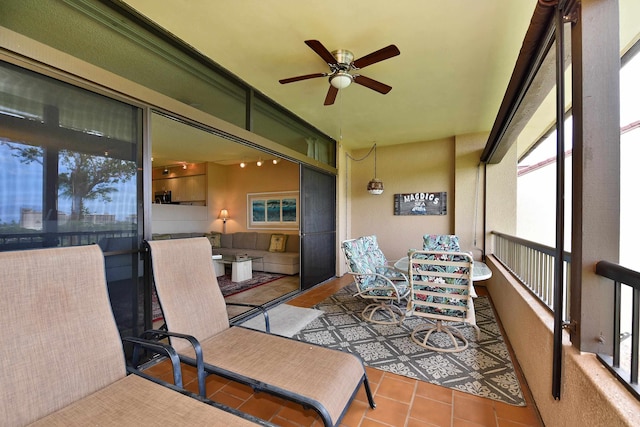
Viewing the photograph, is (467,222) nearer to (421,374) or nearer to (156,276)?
(421,374)

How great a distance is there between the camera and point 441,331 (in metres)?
2.88

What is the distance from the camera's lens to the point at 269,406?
72.5 inches

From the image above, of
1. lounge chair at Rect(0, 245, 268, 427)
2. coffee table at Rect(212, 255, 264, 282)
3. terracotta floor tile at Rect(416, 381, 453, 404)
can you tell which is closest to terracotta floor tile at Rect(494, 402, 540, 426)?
terracotta floor tile at Rect(416, 381, 453, 404)

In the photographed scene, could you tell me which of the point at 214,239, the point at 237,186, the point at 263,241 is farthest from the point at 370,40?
the point at 214,239

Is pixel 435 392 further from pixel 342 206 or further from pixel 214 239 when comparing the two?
pixel 214 239

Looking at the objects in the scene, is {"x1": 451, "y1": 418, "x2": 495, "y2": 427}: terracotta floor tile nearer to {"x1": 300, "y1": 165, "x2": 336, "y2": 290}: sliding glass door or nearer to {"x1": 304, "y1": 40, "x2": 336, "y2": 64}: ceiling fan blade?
{"x1": 304, "y1": 40, "x2": 336, "y2": 64}: ceiling fan blade

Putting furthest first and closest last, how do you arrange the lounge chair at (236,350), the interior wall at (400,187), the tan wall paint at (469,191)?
the interior wall at (400,187)
the tan wall paint at (469,191)
the lounge chair at (236,350)

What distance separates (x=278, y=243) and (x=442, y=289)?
4535mm

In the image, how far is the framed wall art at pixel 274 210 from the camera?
680 centimetres

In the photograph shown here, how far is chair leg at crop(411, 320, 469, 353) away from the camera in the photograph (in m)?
2.61

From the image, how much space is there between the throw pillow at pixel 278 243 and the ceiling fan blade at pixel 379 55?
4709 mm

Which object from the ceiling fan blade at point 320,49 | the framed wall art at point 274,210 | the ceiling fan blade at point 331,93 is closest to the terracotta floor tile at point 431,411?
the ceiling fan blade at point 320,49

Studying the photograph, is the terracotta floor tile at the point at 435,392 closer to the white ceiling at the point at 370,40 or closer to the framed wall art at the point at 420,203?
the white ceiling at the point at 370,40

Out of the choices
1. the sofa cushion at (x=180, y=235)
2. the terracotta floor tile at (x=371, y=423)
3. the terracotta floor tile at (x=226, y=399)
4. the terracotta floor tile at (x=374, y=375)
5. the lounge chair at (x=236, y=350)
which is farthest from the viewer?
the sofa cushion at (x=180, y=235)
